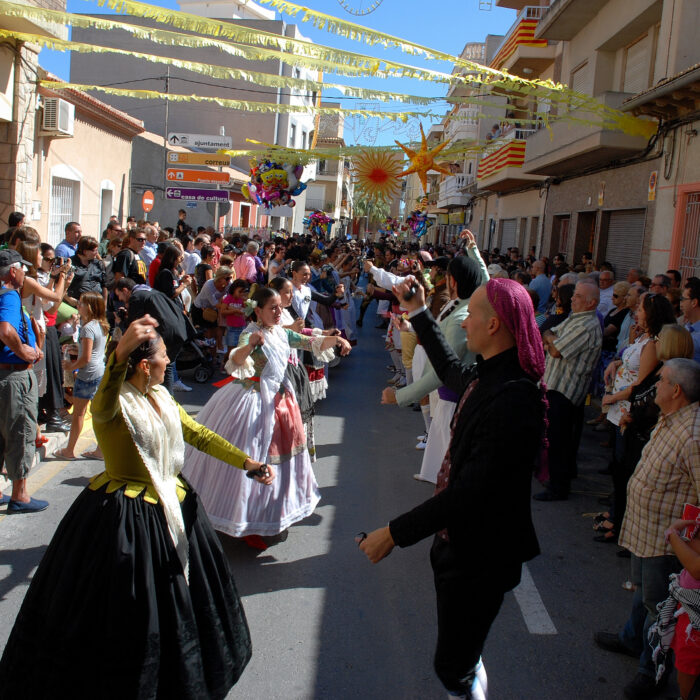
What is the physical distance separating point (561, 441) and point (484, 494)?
4.06m

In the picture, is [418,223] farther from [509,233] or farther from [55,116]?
[55,116]

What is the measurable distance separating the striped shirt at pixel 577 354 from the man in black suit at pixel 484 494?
3.78 metres

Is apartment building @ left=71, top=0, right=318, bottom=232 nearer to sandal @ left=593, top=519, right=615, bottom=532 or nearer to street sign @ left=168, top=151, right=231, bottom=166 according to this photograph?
street sign @ left=168, top=151, right=231, bottom=166

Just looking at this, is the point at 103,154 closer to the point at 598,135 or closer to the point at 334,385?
the point at 334,385

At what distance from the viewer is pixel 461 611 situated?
2.59m

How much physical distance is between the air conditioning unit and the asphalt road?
25.9ft

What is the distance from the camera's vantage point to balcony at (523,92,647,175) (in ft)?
41.2

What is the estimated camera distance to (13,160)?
11.4 meters

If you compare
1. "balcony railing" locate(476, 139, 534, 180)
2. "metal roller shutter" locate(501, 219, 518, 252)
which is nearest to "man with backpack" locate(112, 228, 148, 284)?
"balcony railing" locate(476, 139, 534, 180)

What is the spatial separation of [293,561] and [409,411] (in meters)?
4.69

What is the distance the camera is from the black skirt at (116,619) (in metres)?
2.55

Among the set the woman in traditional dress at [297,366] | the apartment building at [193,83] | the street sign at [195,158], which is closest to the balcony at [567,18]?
the street sign at [195,158]

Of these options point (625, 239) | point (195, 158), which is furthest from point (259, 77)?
point (195, 158)

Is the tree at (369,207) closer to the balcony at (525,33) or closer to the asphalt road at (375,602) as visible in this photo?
the balcony at (525,33)
